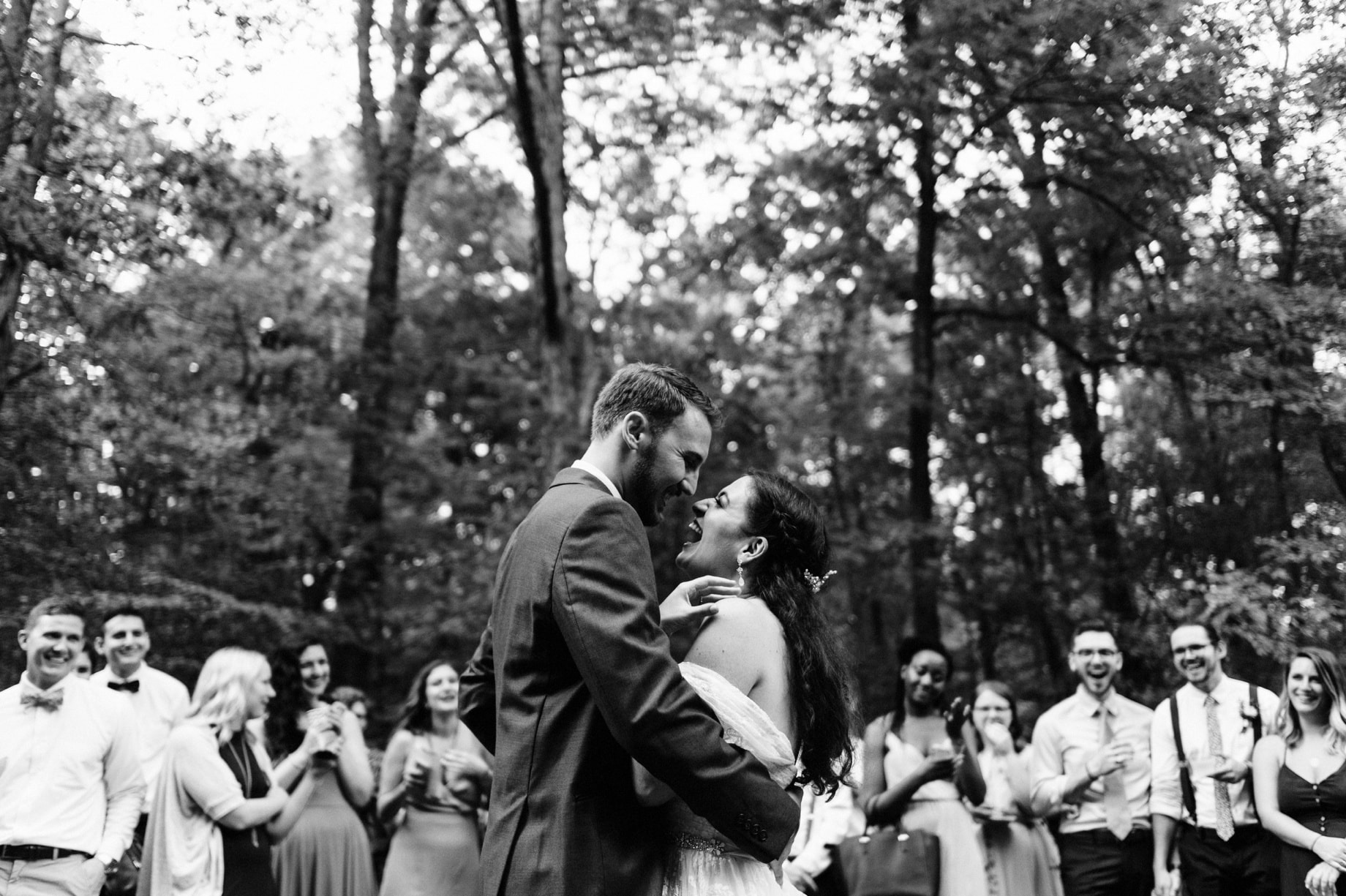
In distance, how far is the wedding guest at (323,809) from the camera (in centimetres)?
604

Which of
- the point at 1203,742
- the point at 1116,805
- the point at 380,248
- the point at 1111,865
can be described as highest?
the point at 380,248

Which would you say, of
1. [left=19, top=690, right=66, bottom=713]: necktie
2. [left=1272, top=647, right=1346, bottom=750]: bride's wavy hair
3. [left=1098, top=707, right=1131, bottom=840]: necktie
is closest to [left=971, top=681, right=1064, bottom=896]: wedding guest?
[left=1098, top=707, right=1131, bottom=840]: necktie

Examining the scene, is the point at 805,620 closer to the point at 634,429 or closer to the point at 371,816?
the point at 634,429

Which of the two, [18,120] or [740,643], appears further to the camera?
[18,120]

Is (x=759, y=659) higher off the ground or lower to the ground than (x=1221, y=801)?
higher

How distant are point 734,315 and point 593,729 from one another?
1397 centimetres

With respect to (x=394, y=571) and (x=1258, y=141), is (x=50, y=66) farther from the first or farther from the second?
(x=1258, y=141)

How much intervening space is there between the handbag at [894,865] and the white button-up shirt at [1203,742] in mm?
1266

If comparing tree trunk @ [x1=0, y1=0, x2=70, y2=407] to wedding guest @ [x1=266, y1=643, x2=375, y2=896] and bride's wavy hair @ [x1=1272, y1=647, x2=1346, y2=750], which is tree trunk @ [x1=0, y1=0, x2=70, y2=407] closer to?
wedding guest @ [x1=266, y1=643, x2=375, y2=896]

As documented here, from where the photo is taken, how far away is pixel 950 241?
49.6ft

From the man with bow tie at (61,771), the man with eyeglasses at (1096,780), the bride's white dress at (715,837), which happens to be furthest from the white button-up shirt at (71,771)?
the man with eyeglasses at (1096,780)

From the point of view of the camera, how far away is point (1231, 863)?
5938mm

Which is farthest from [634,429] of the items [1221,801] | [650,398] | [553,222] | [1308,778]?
[553,222]

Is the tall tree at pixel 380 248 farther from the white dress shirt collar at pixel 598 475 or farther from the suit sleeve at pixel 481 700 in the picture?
the white dress shirt collar at pixel 598 475
